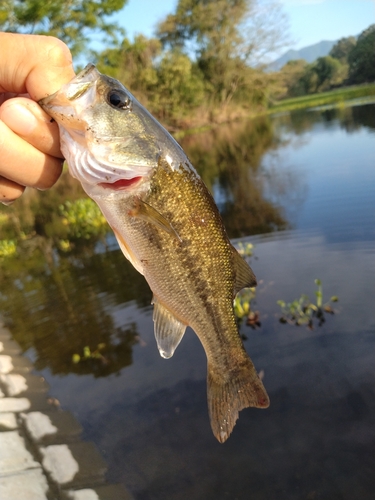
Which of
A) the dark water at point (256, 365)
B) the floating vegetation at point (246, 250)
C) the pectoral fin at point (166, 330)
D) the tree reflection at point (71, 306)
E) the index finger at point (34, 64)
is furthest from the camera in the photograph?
the floating vegetation at point (246, 250)

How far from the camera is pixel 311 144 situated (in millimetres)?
20094

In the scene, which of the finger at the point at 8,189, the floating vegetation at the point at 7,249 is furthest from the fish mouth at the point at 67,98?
the floating vegetation at the point at 7,249

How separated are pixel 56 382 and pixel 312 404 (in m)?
3.36

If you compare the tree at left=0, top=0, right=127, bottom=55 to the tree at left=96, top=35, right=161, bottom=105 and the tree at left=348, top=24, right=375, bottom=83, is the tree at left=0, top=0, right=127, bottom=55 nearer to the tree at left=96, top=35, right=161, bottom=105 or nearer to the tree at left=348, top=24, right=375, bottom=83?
the tree at left=96, top=35, right=161, bottom=105

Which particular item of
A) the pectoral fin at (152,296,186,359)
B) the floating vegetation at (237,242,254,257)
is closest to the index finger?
the pectoral fin at (152,296,186,359)

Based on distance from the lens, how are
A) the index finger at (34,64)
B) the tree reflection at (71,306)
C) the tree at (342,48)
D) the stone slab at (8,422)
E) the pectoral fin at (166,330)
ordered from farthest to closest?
the tree at (342,48) → the tree reflection at (71,306) → the stone slab at (8,422) → the pectoral fin at (166,330) → the index finger at (34,64)

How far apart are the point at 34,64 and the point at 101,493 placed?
11.4 feet

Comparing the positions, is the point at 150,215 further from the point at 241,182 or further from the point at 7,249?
the point at 241,182

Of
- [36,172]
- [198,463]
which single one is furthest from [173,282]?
[198,463]

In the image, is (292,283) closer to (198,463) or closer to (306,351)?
(306,351)

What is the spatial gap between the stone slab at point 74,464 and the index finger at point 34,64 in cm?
326

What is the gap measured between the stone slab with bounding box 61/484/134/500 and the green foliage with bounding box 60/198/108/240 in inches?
359

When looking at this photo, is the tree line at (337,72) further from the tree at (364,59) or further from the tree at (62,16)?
the tree at (62,16)

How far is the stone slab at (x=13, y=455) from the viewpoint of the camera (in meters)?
3.57
